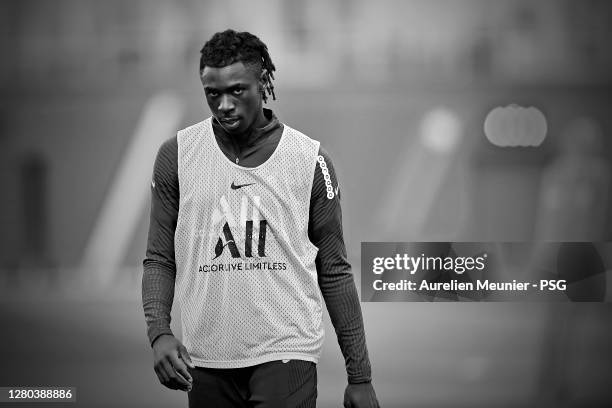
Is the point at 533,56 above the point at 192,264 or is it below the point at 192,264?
above

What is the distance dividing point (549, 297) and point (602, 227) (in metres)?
0.38

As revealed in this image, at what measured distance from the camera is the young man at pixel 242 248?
2.17 metres

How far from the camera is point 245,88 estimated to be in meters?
2.16

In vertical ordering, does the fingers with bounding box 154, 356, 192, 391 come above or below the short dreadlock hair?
below

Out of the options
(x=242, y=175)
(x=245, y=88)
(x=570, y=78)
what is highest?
(x=570, y=78)

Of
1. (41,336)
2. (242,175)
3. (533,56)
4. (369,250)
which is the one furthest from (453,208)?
(242,175)

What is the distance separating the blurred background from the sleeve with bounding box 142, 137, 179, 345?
2242mm

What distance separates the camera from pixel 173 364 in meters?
2.01

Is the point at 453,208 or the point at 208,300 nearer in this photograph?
the point at 208,300

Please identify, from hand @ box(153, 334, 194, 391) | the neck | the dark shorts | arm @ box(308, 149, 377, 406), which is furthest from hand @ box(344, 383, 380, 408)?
the neck

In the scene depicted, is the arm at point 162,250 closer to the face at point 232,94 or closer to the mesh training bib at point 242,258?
the mesh training bib at point 242,258

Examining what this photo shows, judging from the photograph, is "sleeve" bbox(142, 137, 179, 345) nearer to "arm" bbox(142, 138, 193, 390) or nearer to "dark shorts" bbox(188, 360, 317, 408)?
"arm" bbox(142, 138, 193, 390)

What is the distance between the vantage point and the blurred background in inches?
174

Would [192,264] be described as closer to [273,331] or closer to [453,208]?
[273,331]
